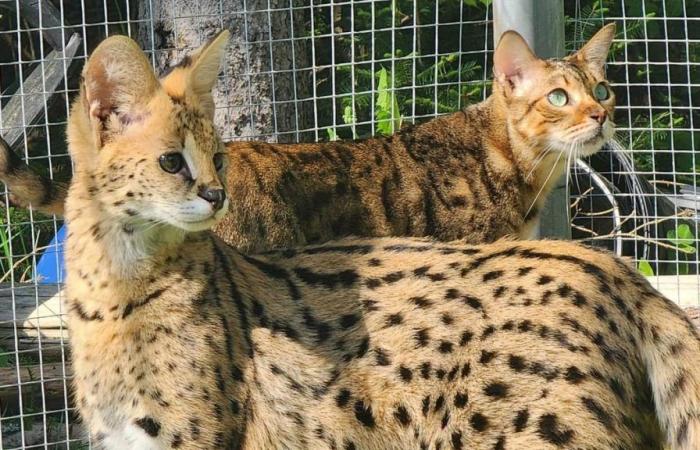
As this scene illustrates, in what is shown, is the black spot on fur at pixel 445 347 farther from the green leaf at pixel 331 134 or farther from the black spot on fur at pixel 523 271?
the green leaf at pixel 331 134

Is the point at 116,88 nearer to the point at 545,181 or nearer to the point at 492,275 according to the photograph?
the point at 492,275

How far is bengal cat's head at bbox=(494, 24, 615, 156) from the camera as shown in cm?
705

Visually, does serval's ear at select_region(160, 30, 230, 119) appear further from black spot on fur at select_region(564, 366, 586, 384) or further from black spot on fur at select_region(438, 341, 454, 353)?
black spot on fur at select_region(564, 366, 586, 384)

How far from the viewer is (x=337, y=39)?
333 inches

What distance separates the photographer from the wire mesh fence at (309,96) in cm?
748

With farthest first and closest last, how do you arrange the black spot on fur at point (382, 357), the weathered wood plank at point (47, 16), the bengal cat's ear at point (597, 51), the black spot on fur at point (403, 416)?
the weathered wood plank at point (47, 16) → the bengal cat's ear at point (597, 51) → the black spot on fur at point (382, 357) → the black spot on fur at point (403, 416)

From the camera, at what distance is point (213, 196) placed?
455 cm

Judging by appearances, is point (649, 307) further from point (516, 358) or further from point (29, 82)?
point (29, 82)

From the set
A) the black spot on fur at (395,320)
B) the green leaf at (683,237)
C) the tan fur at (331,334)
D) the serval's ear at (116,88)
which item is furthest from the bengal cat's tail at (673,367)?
the green leaf at (683,237)

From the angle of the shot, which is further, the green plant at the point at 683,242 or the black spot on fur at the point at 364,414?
the green plant at the point at 683,242

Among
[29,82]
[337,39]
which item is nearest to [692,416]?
[337,39]

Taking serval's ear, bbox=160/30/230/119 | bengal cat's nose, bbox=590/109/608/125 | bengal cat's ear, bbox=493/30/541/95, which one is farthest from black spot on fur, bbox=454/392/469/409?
bengal cat's nose, bbox=590/109/608/125

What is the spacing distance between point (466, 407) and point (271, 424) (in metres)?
0.76

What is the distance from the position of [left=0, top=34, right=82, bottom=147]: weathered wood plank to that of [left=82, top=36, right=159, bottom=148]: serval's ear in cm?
302
